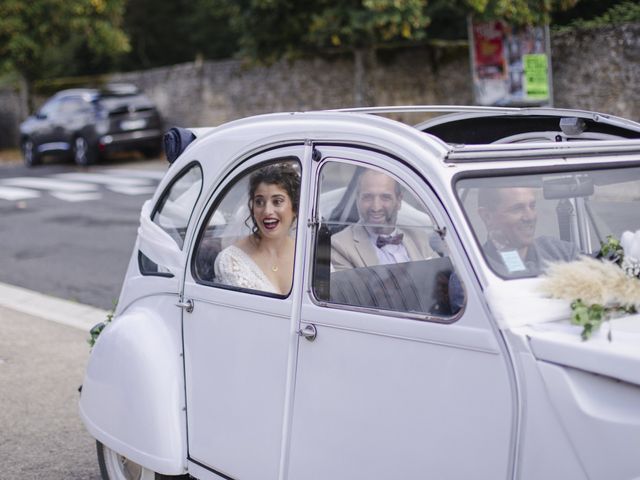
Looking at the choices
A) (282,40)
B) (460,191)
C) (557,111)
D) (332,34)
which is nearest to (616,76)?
(332,34)

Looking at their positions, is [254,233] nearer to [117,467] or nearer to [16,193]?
[117,467]

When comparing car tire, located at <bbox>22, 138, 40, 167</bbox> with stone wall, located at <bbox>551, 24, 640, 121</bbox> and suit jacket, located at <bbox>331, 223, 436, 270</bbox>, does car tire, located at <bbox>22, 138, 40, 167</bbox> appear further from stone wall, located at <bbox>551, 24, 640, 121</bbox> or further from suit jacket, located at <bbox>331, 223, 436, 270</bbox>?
suit jacket, located at <bbox>331, 223, 436, 270</bbox>

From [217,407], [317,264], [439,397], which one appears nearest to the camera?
[439,397]

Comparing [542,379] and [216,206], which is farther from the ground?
[216,206]

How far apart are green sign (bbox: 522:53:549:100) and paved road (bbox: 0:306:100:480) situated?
10.6 m

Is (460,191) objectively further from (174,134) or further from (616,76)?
(616,76)

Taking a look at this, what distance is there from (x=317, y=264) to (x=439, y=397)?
29.4 inches

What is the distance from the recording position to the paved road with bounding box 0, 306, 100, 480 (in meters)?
4.73

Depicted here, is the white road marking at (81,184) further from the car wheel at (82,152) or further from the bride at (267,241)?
the bride at (267,241)

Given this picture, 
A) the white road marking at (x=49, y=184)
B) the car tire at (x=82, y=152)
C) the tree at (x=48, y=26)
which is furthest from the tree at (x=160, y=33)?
the white road marking at (x=49, y=184)

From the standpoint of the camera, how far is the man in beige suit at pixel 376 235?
118 inches

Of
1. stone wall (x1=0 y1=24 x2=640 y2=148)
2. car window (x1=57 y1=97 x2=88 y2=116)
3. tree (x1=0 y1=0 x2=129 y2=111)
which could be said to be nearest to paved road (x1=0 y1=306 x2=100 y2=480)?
stone wall (x1=0 y1=24 x2=640 y2=148)

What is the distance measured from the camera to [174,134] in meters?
4.11

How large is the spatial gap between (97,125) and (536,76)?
1145 cm
